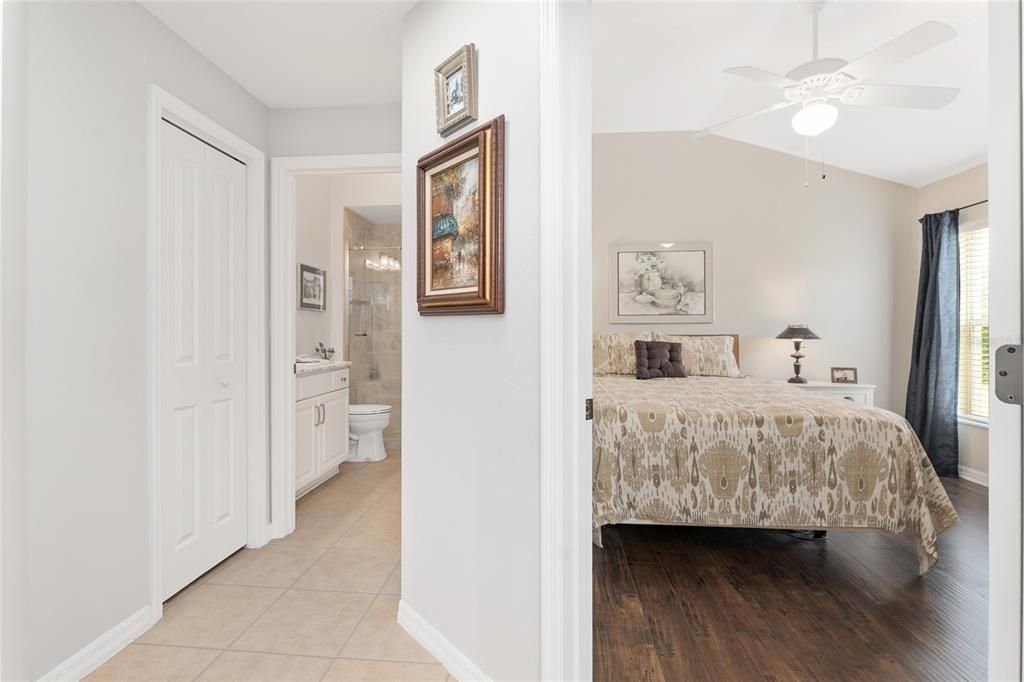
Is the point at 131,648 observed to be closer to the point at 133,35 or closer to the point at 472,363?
the point at 472,363

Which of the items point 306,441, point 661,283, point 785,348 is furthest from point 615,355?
point 306,441

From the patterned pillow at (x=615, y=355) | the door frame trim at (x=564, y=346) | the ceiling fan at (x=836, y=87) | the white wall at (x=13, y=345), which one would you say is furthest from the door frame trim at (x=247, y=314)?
the patterned pillow at (x=615, y=355)

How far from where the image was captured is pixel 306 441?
375cm

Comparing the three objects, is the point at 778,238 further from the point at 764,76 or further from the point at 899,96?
the point at 764,76

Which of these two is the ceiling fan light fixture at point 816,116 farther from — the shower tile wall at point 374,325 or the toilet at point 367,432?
the shower tile wall at point 374,325

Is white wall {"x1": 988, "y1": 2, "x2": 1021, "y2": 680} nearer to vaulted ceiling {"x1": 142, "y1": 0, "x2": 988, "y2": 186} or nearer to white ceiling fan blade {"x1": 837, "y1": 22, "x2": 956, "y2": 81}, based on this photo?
vaulted ceiling {"x1": 142, "y1": 0, "x2": 988, "y2": 186}

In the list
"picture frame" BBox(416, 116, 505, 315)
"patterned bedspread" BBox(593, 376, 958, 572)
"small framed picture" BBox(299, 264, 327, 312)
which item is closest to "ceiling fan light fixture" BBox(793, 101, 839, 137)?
"patterned bedspread" BBox(593, 376, 958, 572)

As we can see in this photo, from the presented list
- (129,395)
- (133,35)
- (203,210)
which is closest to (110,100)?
(133,35)

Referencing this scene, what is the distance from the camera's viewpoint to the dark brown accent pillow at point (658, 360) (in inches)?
169

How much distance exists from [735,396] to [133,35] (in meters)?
3.33

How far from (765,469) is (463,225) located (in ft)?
6.26

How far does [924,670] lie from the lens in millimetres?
1834

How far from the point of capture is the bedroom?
7.27 ft

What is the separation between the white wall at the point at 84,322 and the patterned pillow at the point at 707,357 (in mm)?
3751
